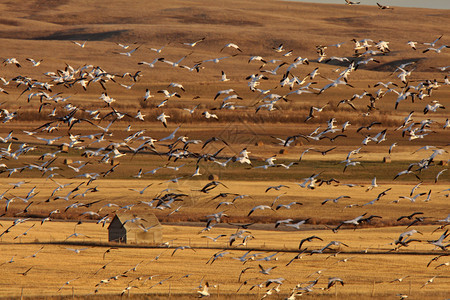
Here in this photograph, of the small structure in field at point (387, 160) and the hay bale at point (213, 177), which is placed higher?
the small structure in field at point (387, 160)

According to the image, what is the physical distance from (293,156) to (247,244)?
1659 inches

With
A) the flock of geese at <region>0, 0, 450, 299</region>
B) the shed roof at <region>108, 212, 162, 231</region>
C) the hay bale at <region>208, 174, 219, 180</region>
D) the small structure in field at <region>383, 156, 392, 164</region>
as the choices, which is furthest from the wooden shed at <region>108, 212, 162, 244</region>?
the small structure in field at <region>383, 156, 392, 164</region>

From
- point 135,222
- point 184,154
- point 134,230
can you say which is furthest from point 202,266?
point 134,230

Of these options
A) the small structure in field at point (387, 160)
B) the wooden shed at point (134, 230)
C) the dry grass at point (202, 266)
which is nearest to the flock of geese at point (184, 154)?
the dry grass at point (202, 266)

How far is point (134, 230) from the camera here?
7469 cm

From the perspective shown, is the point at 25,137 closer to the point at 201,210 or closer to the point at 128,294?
the point at 201,210

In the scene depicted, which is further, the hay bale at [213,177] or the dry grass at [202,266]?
the hay bale at [213,177]

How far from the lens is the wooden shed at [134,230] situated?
7188cm

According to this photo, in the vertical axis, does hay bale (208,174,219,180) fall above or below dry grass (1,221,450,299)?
below

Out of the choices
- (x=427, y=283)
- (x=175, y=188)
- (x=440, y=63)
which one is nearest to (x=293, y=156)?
(x=175, y=188)

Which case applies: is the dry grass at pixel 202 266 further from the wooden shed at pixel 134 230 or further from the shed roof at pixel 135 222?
the shed roof at pixel 135 222

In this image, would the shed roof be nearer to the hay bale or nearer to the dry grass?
the dry grass

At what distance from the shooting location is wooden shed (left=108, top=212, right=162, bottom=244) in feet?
236

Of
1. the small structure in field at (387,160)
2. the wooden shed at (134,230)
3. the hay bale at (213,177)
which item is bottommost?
the hay bale at (213,177)
